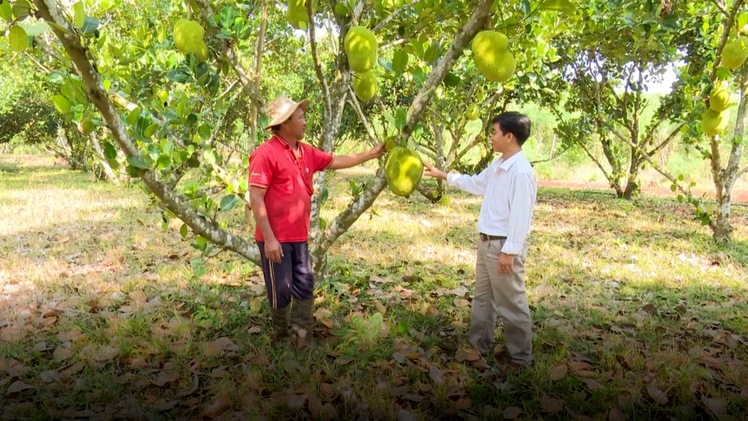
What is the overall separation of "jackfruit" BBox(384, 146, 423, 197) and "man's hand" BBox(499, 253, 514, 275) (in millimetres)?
540

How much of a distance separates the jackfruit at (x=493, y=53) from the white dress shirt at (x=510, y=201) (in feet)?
1.92

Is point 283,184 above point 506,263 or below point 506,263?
above

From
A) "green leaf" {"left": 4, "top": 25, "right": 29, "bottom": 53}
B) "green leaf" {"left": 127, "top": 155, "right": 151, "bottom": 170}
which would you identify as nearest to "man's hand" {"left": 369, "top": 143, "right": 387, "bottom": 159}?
"green leaf" {"left": 127, "top": 155, "right": 151, "bottom": 170}

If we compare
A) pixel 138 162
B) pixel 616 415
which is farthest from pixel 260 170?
pixel 616 415

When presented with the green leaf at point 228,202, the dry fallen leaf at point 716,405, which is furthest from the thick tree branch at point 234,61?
the dry fallen leaf at point 716,405

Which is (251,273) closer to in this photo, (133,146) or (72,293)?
(72,293)

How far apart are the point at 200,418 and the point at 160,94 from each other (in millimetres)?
1555

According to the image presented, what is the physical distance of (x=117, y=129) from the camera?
6.66 feet

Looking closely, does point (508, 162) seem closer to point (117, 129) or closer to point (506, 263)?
point (506, 263)

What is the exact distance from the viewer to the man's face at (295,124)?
7.97 feet

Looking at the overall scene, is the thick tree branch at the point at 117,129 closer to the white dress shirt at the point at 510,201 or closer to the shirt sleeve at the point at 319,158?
the shirt sleeve at the point at 319,158

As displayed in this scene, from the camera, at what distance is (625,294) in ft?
11.8

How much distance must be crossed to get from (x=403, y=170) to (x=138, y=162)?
3.20 feet

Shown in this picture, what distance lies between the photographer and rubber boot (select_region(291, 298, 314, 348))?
2.62 m
